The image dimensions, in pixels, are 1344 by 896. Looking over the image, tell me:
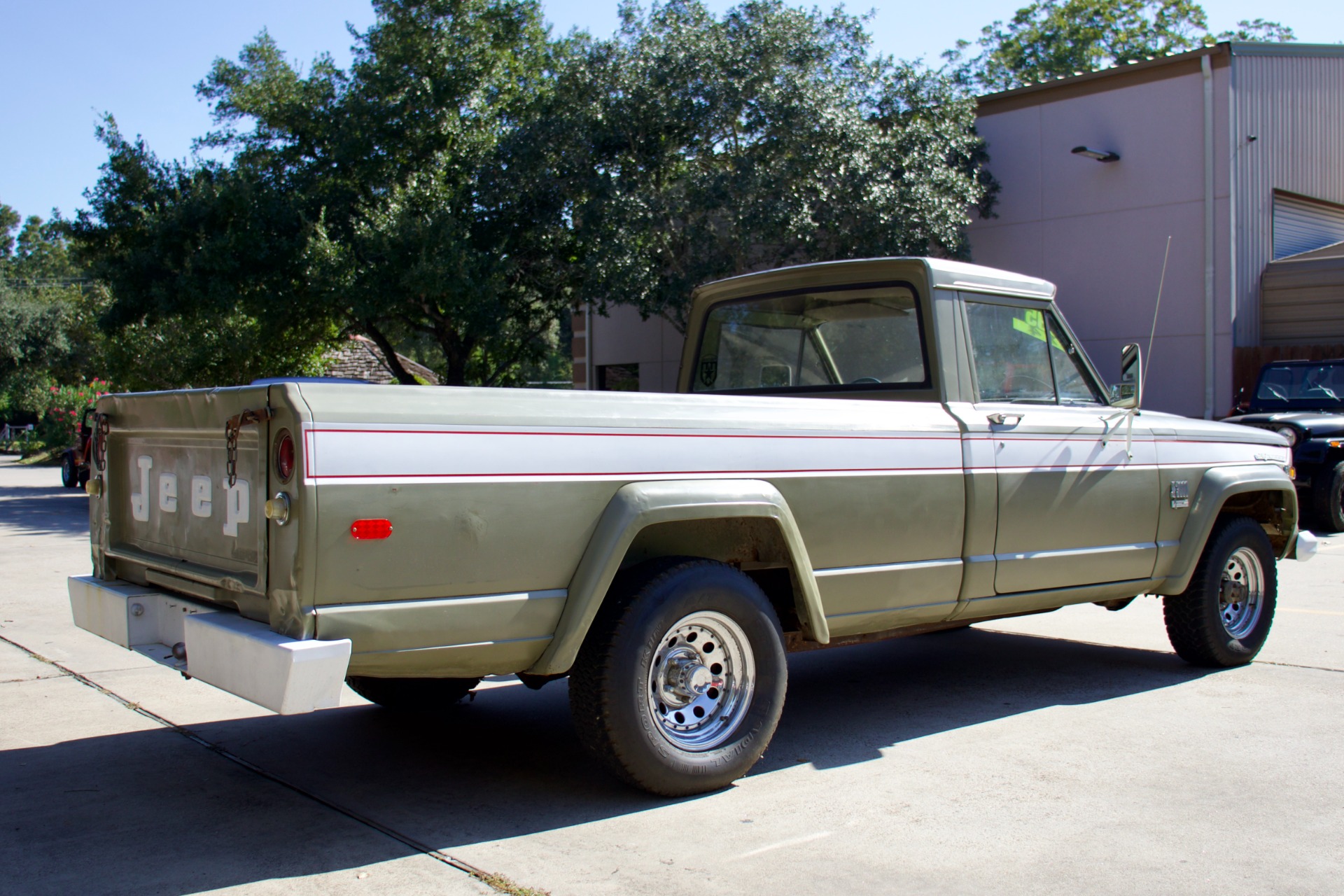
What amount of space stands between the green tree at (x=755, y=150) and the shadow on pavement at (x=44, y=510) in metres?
8.89

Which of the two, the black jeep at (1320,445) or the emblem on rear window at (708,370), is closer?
the emblem on rear window at (708,370)

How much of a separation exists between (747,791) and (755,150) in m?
15.7

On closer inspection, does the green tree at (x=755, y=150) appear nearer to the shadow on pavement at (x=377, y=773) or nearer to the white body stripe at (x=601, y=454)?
the shadow on pavement at (x=377, y=773)

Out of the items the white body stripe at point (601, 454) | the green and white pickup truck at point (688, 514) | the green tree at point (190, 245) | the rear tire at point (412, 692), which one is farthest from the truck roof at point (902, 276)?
the green tree at point (190, 245)

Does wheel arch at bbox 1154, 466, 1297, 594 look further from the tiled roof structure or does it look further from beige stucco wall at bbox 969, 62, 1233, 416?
the tiled roof structure

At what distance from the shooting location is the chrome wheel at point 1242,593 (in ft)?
21.1

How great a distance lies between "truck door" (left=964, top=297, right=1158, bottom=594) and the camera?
16.9ft

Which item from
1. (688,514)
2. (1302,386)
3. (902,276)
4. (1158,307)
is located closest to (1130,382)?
(902,276)

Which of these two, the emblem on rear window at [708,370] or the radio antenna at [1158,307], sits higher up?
the radio antenna at [1158,307]

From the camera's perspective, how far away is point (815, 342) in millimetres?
5777

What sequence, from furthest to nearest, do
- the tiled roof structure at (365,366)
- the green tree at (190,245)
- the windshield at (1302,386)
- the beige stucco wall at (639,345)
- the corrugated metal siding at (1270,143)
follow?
1. the tiled roof structure at (365,366)
2. the beige stucco wall at (639,345)
3. the green tree at (190,245)
4. the corrugated metal siding at (1270,143)
5. the windshield at (1302,386)

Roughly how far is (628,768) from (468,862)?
66 centimetres

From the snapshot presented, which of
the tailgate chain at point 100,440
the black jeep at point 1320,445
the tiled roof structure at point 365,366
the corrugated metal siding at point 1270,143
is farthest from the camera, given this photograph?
the tiled roof structure at point 365,366

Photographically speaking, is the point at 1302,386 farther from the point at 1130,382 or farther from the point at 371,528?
the point at 371,528
